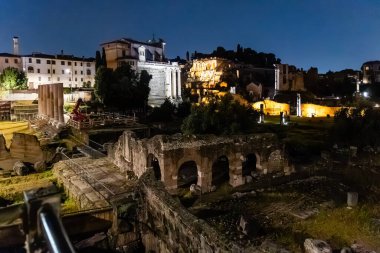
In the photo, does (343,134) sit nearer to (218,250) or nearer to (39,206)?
(218,250)

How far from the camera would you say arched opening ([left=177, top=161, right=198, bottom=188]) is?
2094 centimetres

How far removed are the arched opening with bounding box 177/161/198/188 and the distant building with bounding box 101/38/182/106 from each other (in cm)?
3497

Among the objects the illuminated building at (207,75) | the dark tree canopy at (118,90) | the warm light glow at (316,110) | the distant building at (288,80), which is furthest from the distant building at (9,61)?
the warm light glow at (316,110)

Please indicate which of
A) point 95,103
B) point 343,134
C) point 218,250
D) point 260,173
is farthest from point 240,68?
point 218,250

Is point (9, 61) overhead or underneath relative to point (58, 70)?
overhead

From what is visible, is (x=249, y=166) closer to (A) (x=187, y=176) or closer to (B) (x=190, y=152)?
(A) (x=187, y=176)

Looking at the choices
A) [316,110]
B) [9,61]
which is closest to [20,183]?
[316,110]

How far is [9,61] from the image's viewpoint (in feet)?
203

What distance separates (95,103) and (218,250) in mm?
44230

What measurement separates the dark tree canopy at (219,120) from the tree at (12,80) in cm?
3974

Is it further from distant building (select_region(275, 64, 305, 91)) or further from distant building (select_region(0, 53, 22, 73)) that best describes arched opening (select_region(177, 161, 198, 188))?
distant building (select_region(275, 64, 305, 91))

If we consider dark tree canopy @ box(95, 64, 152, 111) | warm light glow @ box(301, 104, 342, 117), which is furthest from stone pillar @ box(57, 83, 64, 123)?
warm light glow @ box(301, 104, 342, 117)

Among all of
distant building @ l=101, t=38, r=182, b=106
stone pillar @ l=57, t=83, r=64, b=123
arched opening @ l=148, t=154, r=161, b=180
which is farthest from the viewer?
distant building @ l=101, t=38, r=182, b=106

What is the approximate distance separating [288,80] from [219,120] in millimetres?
51645
